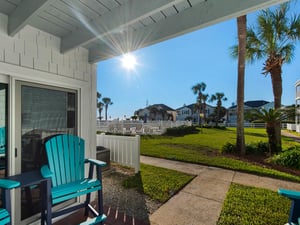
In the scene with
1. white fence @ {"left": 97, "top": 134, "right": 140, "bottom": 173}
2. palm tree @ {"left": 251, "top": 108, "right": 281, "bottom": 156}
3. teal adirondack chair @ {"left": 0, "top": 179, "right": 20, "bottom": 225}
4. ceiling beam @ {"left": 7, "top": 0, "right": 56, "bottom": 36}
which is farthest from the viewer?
palm tree @ {"left": 251, "top": 108, "right": 281, "bottom": 156}

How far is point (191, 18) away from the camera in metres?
1.85

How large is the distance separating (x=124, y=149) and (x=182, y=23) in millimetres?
3420

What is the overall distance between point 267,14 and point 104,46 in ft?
21.4

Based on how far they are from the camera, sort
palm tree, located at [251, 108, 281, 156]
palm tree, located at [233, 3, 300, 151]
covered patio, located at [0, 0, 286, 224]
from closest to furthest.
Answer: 1. covered patio, located at [0, 0, 286, 224]
2. palm tree, located at [251, 108, 281, 156]
3. palm tree, located at [233, 3, 300, 151]

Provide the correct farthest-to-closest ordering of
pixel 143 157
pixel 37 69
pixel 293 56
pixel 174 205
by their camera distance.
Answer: pixel 293 56, pixel 143 157, pixel 174 205, pixel 37 69

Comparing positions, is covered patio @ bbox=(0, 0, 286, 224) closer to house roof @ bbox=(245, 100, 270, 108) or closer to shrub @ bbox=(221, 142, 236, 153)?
shrub @ bbox=(221, 142, 236, 153)

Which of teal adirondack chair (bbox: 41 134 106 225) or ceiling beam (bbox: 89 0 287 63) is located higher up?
ceiling beam (bbox: 89 0 287 63)

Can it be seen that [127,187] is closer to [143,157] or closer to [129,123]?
[143,157]

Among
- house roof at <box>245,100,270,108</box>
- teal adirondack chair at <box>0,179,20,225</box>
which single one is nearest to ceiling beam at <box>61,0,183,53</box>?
teal adirondack chair at <box>0,179,20,225</box>

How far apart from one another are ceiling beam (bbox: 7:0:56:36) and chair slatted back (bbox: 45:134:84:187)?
134 cm

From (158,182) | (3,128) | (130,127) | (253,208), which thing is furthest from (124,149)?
(130,127)

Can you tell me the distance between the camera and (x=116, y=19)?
6.26ft

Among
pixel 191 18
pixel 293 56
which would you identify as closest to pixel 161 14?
pixel 191 18

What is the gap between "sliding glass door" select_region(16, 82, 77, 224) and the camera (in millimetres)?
2131
